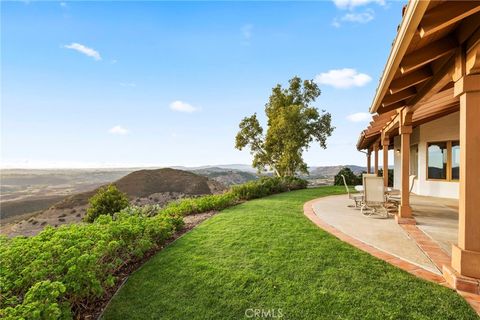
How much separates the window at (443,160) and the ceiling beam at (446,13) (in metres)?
9.70

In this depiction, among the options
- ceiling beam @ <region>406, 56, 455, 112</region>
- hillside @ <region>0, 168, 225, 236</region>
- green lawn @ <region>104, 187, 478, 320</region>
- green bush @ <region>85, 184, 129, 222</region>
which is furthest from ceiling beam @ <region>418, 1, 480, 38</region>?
hillside @ <region>0, 168, 225, 236</region>

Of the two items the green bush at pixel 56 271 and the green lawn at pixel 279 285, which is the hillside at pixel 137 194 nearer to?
the green bush at pixel 56 271

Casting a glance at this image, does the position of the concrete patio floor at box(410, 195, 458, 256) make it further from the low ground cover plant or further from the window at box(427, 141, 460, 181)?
the low ground cover plant

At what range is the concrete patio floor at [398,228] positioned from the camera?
14.3 feet

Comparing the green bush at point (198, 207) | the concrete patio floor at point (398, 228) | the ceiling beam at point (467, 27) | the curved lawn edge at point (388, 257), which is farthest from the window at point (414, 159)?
the ceiling beam at point (467, 27)

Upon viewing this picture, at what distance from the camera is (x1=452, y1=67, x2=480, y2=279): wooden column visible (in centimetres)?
312

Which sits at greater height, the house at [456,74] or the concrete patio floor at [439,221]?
the house at [456,74]

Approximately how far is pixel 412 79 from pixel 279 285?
4254 mm

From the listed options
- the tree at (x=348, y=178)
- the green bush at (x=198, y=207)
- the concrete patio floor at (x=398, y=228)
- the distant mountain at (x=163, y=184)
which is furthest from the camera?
the distant mountain at (x=163, y=184)

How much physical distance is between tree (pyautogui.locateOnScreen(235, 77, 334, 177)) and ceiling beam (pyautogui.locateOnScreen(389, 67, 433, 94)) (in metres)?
11.4

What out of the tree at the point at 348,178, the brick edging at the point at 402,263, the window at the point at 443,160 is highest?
the window at the point at 443,160

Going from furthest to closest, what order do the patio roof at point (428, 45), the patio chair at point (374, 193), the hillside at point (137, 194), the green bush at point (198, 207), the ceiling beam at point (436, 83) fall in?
the hillside at point (137, 194) < the green bush at point (198, 207) < the patio chair at point (374, 193) < the ceiling beam at point (436, 83) < the patio roof at point (428, 45)

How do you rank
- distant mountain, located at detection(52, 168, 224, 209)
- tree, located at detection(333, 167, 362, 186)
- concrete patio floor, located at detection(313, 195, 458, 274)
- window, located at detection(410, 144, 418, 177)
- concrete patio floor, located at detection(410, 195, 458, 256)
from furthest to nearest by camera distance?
distant mountain, located at detection(52, 168, 224, 209), tree, located at detection(333, 167, 362, 186), window, located at detection(410, 144, 418, 177), concrete patio floor, located at detection(410, 195, 458, 256), concrete patio floor, located at detection(313, 195, 458, 274)

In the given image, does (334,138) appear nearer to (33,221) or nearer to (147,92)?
(147,92)
